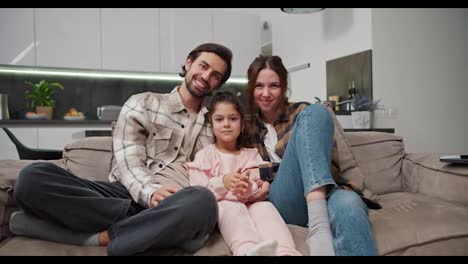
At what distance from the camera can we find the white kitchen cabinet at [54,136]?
322 cm

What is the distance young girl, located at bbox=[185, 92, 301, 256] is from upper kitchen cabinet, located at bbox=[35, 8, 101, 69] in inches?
98.2

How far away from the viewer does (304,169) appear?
1.14 meters

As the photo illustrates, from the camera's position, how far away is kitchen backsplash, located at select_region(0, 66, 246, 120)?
3551 millimetres

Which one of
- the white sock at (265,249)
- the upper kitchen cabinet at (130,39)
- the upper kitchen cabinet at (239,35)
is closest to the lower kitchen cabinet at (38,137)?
the upper kitchen cabinet at (130,39)

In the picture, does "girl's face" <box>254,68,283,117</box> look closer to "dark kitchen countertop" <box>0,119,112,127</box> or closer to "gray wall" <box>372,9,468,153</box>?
"gray wall" <box>372,9,468,153</box>

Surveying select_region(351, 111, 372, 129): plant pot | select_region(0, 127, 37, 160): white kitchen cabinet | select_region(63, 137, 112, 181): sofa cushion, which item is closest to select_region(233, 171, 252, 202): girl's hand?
select_region(63, 137, 112, 181): sofa cushion

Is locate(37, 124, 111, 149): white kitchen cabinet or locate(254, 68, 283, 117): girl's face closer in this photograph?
locate(254, 68, 283, 117): girl's face

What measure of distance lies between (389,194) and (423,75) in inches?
78.2

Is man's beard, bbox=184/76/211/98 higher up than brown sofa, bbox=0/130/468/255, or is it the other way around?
man's beard, bbox=184/76/211/98

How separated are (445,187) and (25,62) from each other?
3489mm

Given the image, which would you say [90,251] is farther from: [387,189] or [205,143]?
[387,189]

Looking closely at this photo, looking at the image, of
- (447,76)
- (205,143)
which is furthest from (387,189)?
(447,76)
